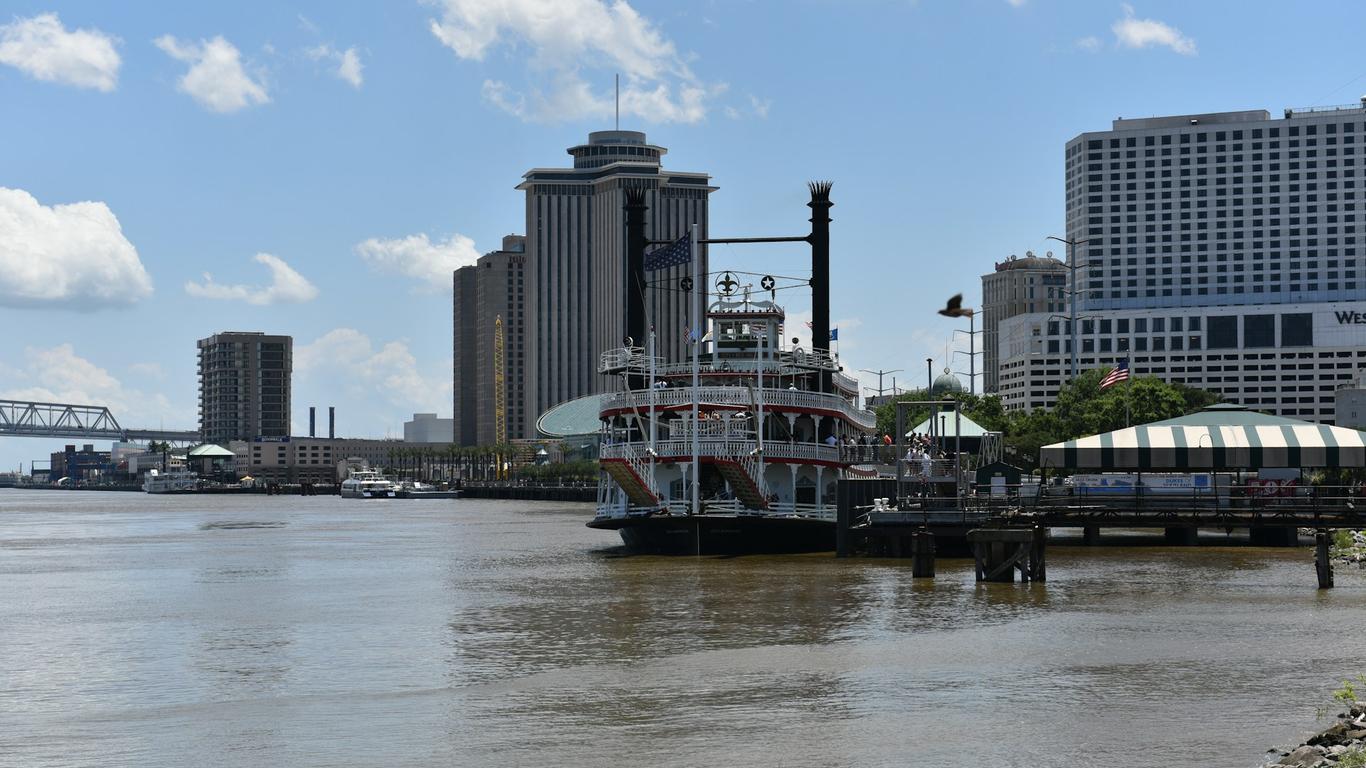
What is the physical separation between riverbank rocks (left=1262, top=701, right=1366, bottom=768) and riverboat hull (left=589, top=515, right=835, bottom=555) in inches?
1615

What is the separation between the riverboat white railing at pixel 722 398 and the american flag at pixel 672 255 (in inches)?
284

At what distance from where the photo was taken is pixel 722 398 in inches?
2601

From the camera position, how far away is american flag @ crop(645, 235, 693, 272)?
7238cm

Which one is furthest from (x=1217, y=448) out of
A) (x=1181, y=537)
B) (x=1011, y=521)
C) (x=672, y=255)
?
(x=672, y=255)

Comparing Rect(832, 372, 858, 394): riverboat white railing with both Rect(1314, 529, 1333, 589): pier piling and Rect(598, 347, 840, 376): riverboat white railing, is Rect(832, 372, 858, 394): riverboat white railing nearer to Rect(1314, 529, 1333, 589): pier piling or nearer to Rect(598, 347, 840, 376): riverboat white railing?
Rect(598, 347, 840, 376): riverboat white railing

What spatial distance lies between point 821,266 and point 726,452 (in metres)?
18.2

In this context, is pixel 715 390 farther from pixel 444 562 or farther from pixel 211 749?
pixel 211 749

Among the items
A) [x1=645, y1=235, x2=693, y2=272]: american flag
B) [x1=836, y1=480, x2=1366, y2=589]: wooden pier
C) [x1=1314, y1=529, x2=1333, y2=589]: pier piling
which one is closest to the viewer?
[x1=1314, y1=529, x2=1333, y2=589]: pier piling

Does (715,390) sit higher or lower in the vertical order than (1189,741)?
higher

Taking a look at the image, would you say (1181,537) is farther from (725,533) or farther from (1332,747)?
(1332,747)

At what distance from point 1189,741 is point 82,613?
34.9 meters

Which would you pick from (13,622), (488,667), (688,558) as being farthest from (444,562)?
(488,667)

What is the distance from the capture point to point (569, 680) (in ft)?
111

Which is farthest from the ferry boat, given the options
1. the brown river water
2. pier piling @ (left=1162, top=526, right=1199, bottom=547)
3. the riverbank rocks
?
the riverbank rocks
